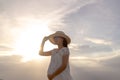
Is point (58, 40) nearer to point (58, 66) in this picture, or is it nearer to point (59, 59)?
point (59, 59)

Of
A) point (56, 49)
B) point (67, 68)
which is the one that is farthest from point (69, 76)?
point (56, 49)

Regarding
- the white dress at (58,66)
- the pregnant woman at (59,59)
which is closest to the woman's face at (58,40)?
the pregnant woman at (59,59)

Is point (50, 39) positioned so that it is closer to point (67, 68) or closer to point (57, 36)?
point (57, 36)

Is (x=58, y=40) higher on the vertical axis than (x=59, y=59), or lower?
higher

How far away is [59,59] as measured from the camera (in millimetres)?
9742

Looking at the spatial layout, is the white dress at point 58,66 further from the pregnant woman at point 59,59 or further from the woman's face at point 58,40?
the woman's face at point 58,40

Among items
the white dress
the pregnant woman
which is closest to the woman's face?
the pregnant woman

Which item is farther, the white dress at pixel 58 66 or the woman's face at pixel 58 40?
the woman's face at pixel 58 40

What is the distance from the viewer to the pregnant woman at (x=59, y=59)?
9.50 meters

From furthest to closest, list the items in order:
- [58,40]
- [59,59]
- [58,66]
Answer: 1. [58,40]
2. [59,59]
3. [58,66]

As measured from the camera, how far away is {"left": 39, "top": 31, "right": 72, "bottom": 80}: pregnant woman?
9.50 metres

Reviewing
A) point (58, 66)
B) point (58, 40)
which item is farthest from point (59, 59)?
point (58, 40)

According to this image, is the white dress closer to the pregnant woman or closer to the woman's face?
the pregnant woman

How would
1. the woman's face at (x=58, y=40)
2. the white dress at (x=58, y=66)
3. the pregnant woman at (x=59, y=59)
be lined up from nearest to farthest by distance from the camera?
the pregnant woman at (x=59, y=59) → the white dress at (x=58, y=66) → the woman's face at (x=58, y=40)
